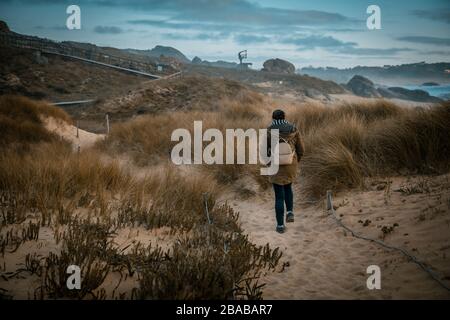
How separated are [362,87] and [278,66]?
1079 inches

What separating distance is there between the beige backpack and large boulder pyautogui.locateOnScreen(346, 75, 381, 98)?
84238mm

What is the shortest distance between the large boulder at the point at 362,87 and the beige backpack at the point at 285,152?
276 feet

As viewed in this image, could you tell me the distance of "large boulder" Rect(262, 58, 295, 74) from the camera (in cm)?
10194

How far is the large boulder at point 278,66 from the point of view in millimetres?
101938

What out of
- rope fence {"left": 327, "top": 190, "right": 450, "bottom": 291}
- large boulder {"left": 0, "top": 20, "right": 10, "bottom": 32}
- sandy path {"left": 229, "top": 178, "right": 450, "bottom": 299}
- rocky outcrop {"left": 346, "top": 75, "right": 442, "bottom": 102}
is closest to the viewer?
rope fence {"left": 327, "top": 190, "right": 450, "bottom": 291}

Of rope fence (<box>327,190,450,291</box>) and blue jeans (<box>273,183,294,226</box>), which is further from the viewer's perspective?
blue jeans (<box>273,183,294,226</box>)

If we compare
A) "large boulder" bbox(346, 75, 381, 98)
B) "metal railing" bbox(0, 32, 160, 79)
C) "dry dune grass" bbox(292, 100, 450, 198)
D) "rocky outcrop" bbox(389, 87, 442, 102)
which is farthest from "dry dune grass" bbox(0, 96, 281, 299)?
"rocky outcrop" bbox(389, 87, 442, 102)

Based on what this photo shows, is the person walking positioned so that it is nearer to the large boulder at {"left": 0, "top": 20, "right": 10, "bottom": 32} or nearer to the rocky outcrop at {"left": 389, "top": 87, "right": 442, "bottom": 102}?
the large boulder at {"left": 0, "top": 20, "right": 10, "bottom": 32}

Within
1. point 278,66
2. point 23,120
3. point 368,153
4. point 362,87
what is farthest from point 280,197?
point 278,66

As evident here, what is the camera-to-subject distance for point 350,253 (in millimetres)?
4562
